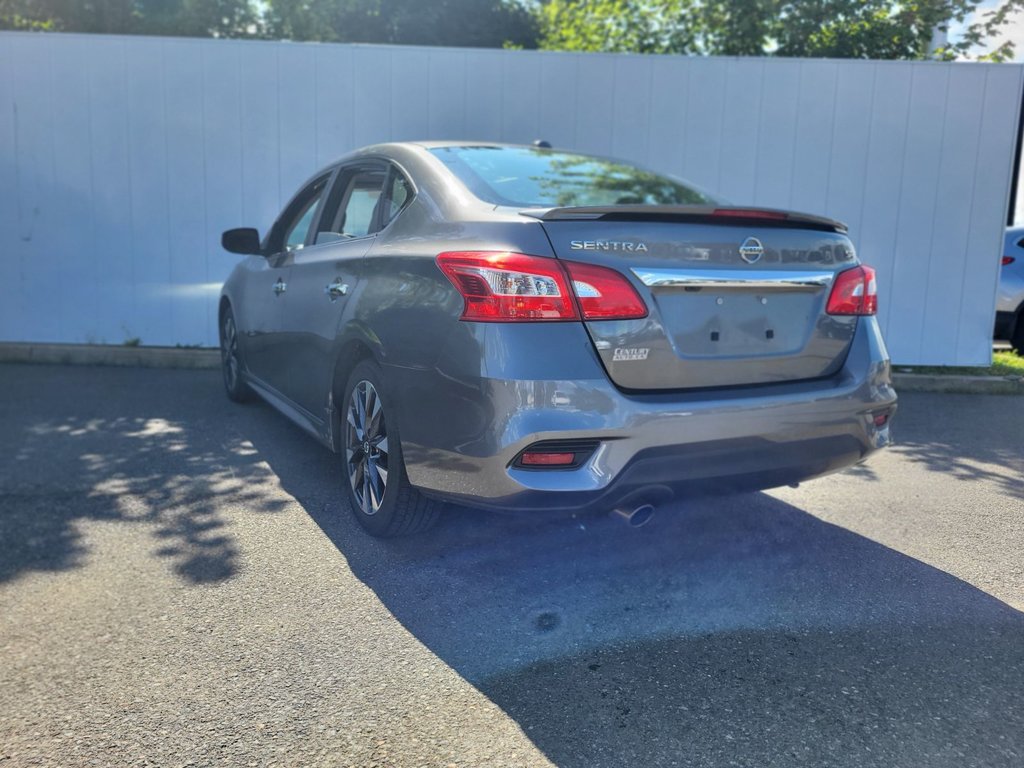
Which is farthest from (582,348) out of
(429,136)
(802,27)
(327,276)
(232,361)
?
(802,27)

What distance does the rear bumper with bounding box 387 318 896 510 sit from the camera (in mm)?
2791

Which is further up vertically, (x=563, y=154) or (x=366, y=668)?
(x=563, y=154)

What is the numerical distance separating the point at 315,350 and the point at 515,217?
60.0 inches

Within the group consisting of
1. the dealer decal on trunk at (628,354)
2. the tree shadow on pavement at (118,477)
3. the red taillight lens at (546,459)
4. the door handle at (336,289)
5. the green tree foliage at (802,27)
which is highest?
the green tree foliage at (802,27)

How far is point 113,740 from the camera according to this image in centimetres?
227

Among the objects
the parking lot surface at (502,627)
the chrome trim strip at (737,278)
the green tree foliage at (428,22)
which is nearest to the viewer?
the parking lot surface at (502,627)

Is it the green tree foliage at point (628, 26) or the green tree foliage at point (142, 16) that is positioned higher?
the green tree foliage at point (142, 16)

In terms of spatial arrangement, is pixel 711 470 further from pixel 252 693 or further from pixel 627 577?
pixel 252 693

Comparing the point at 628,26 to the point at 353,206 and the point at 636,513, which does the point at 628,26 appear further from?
the point at 636,513

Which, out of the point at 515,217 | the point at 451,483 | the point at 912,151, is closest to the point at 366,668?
A: the point at 451,483

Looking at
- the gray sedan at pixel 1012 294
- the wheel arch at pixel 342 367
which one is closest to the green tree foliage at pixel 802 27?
the gray sedan at pixel 1012 294

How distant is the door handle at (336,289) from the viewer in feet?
12.6

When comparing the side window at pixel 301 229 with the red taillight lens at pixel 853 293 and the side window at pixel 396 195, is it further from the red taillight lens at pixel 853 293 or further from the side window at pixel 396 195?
the red taillight lens at pixel 853 293

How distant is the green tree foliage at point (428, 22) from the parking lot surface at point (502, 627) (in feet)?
69.9
